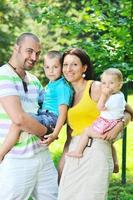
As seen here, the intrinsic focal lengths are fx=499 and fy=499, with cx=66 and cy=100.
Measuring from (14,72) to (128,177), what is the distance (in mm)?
3917

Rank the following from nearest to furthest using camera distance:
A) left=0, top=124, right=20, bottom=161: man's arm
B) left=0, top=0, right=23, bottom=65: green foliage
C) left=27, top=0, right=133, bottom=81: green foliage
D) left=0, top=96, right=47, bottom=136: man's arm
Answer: left=0, top=96, right=47, bottom=136: man's arm < left=0, top=124, right=20, bottom=161: man's arm < left=27, top=0, right=133, bottom=81: green foliage < left=0, top=0, right=23, bottom=65: green foliage

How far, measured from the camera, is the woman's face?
3.66 meters

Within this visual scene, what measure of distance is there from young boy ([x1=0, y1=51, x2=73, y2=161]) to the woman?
0.07 meters

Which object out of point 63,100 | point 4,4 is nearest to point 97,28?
point 63,100

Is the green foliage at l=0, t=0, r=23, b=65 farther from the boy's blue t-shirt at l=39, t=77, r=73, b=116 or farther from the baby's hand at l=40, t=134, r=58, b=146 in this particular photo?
the baby's hand at l=40, t=134, r=58, b=146

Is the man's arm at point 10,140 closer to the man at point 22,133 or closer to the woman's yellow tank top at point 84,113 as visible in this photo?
the man at point 22,133

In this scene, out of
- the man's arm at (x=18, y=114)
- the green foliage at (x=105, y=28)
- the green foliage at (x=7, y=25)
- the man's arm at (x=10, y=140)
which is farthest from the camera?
the green foliage at (x=7, y=25)

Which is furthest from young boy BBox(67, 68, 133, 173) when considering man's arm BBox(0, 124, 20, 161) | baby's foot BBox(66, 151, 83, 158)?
man's arm BBox(0, 124, 20, 161)

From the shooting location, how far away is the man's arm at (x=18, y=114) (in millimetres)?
3484

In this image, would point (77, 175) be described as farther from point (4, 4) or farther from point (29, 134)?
point (4, 4)

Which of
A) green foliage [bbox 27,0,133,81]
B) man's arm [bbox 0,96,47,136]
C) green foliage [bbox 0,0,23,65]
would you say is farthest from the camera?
green foliage [bbox 0,0,23,65]

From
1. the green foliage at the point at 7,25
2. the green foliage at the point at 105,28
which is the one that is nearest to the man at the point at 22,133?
the green foliage at the point at 105,28

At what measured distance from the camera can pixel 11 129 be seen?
11.8 feet

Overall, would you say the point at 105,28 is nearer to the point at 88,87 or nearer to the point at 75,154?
the point at 88,87
